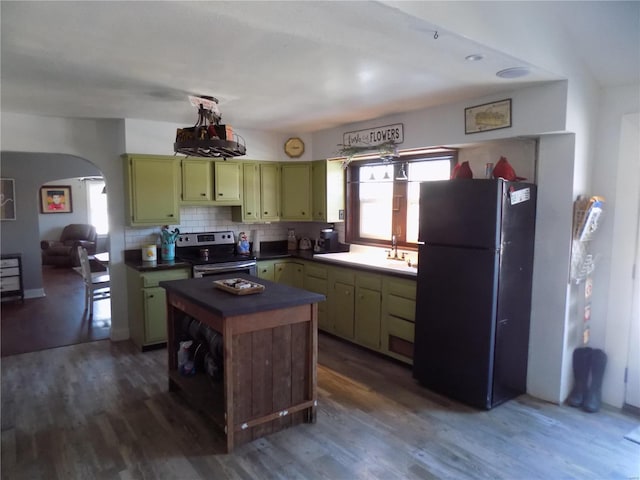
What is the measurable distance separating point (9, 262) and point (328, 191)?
5.06 m

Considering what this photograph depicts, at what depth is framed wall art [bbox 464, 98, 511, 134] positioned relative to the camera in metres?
3.13

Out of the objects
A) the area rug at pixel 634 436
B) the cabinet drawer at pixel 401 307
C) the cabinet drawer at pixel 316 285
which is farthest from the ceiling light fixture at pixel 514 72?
the cabinet drawer at pixel 316 285

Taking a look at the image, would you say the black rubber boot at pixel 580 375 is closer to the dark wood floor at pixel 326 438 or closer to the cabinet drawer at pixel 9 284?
the dark wood floor at pixel 326 438

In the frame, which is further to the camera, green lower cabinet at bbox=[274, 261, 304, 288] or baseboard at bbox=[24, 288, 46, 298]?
baseboard at bbox=[24, 288, 46, 298]

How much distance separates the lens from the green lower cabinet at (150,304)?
13.5 ft

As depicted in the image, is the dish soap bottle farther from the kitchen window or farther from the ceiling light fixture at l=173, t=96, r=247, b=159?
the ceiling light fixture at l=173, t=96, r=247, b=159

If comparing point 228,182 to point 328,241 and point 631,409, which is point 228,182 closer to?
point 328,241

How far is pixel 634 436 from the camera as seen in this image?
8.88ft

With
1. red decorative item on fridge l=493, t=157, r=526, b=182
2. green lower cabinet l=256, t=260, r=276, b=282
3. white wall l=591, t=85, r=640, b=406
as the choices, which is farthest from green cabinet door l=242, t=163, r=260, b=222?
white wall l=591, t=85, r=640, b=406

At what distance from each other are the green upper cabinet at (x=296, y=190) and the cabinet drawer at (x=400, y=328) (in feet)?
6.04

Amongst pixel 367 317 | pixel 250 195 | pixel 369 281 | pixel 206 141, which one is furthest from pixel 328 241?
pixel 206 141

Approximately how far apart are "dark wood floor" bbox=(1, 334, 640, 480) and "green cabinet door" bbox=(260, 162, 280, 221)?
2.25 meters

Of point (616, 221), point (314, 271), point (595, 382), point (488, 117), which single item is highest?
point (488, 117)

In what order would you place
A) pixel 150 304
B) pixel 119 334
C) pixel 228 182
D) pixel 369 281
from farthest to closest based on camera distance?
pixel 228 182 → pixel 119 334 → pixel 150 304 → pixel 369 281
